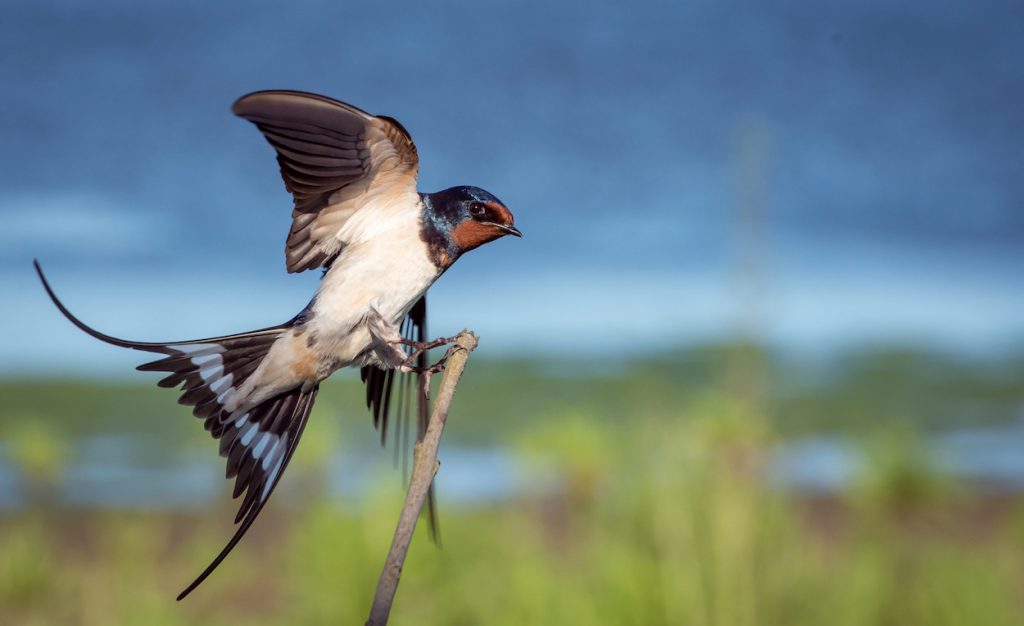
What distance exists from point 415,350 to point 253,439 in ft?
0.79

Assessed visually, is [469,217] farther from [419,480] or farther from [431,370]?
[419,480]

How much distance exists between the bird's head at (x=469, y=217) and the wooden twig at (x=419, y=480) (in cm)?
13

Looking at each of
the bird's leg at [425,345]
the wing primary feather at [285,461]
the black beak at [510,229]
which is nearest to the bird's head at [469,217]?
the black beak at [510,229]

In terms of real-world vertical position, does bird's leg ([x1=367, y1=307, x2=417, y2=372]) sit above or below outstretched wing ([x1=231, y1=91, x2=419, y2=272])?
below

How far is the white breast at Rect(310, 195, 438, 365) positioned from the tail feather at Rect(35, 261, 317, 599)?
0.21ft

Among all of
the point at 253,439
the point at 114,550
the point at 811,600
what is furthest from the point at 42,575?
the point at 253,439

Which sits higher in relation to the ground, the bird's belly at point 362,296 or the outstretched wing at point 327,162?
the outstretched wing at point 327,162

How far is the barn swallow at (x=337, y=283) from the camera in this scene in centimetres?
137

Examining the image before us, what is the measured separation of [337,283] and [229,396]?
207 millimetres

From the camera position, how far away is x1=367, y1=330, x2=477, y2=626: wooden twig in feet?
3.63

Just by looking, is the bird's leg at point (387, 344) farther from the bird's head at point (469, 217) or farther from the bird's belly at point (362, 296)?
the bird's head at point (469, 217)

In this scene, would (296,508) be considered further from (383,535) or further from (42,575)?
(383,535)

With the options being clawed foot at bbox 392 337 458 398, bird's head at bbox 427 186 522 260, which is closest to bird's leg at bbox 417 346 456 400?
clawed foot at bbox 392 337 458 398

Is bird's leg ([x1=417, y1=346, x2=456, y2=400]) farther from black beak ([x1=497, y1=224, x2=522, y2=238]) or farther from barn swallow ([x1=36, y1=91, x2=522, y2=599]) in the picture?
black beak ([x1=497, y1=224, x2=522, y2=238])
